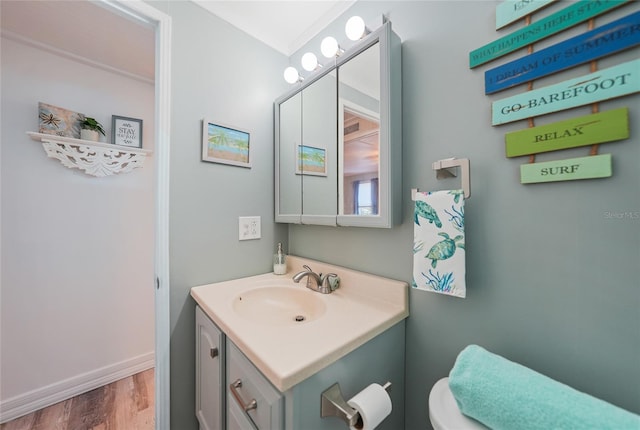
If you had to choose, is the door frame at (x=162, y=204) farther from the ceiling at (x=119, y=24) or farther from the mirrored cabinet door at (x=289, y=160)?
the mirrored cabinet door at (x=289, y=160)

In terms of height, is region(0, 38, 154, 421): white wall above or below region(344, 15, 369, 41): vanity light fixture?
below

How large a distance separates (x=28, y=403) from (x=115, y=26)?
2287 millimetres

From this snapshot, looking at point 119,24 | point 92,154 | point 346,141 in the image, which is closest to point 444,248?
point 346,141

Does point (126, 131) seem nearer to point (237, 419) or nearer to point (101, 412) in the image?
point (101, 412)

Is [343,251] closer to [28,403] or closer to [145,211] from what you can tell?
[145,211]

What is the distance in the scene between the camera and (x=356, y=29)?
3.03ft

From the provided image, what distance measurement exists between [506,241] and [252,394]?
0.87m

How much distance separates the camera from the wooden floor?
131cm

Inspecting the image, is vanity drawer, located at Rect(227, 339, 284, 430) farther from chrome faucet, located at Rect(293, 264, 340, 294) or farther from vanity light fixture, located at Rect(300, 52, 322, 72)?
vanity light fixture, located at Rect(300, 52, 322, 72)

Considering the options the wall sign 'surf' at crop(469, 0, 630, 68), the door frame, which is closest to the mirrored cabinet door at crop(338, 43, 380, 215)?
the wall sign 'surf' at crop(469, 0, 630, 68)

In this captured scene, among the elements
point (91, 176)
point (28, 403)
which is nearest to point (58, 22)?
point (91, 176)

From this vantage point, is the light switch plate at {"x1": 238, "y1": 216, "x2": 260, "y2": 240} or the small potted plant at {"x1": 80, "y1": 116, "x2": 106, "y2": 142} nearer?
the light switch plate at {"x1": 238, "y1": 216, "x2": 260, "y2": 240}

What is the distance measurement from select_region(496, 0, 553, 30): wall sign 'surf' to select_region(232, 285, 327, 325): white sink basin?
43.7 inches

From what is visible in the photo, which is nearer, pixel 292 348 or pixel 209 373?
pixel 292 348
